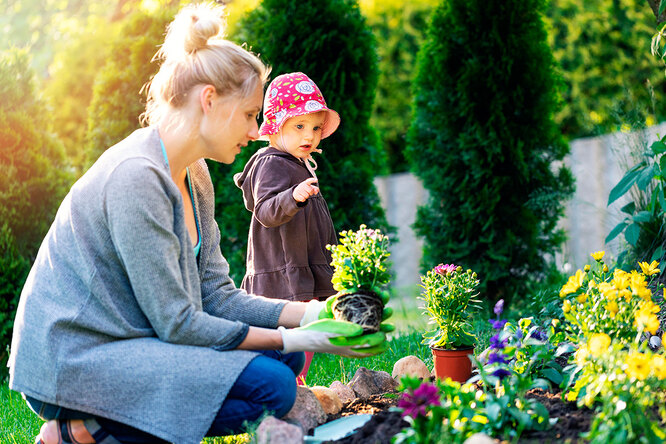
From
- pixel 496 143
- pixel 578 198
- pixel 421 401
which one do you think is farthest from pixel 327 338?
pixel 578 198

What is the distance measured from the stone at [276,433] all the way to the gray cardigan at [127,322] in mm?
164

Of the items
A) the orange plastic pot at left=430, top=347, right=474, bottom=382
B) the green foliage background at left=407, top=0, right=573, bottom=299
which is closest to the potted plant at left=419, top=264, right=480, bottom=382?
the orange plastic pot at left=430, top=347, right=474, bottom=382

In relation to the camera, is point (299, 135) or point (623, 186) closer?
point (623, 186)

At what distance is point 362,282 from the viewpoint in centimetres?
231

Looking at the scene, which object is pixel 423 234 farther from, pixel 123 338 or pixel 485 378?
pixel 123 338

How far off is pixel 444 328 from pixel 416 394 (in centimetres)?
94

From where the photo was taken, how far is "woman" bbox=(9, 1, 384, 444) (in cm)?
204

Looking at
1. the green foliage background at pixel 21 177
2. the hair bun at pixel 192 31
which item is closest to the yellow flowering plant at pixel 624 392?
the hair bun at pixel 192 31

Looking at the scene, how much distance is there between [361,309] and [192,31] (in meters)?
1.16

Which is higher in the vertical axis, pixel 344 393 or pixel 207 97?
pixel 207 97

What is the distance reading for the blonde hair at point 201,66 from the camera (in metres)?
2.24

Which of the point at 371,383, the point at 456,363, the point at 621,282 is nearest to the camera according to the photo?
the point at 621,282

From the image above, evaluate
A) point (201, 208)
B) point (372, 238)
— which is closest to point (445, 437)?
point (372, 238)

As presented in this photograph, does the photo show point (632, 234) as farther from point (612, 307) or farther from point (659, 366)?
point (659, 366)
